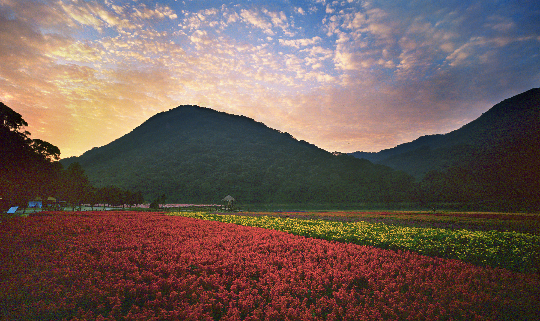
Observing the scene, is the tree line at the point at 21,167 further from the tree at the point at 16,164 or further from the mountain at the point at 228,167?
the mountain at the point at 228,167

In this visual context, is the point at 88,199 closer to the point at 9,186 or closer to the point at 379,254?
the point at 9,186

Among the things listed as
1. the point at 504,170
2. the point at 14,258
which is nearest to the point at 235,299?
the point at 14,258

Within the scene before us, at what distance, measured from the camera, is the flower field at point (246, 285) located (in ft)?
16.9

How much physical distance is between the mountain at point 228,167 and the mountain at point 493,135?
1566 centimetres

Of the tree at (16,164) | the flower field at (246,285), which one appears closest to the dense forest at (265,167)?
the tree at (16,164)

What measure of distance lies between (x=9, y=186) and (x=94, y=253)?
29768mm

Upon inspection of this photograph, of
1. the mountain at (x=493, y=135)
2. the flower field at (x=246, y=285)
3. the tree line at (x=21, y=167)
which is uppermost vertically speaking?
the mountain at (x=493, y=135)

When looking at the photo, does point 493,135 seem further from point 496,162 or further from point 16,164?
point 16,164

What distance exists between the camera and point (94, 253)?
9.09m

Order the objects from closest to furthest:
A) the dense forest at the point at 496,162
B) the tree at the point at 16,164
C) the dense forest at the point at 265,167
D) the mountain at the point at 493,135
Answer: the tree at the point at 16,164 → the dense forest at the point at 265,167 → the dense forest at the point at 496,162 → the mountain at the point at 493,135

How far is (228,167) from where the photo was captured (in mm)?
107000

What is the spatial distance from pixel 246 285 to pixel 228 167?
102m

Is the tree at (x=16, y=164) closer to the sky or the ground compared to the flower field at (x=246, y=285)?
closer to the sky

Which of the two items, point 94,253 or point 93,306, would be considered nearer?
point 93,306
